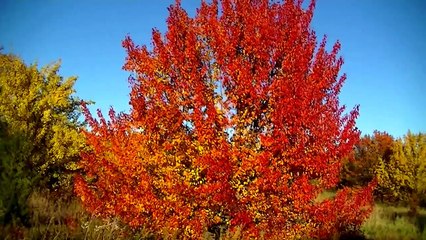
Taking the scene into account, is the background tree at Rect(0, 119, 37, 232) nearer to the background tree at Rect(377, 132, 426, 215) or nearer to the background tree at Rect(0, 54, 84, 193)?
the background tree at Rect(0, 54, 84, 193)

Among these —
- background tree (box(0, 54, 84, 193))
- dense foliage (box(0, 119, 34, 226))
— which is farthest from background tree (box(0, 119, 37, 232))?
background tree (box(0, 54, 84, 193))

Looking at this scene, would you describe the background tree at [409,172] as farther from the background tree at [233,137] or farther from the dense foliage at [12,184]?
the dense foliage at [12,184]

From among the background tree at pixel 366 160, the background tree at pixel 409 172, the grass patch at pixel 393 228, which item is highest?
the background tree at pixel 366 160

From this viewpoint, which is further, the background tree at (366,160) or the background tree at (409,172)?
the background tree at (366,160)

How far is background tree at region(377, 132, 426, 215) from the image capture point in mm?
19766

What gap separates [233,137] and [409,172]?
16055 millimetres

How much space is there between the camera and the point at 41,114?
44.7 feet

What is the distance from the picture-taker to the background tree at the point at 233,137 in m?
7.79

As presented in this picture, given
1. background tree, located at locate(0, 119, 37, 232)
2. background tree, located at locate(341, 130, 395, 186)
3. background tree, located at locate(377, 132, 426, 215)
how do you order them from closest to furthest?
background tree, located at locate(0, 119, 37, 232)
background tree, located at locate(377, 132, 426, 215)
background tree, located at locate(341, 130, 395, 186)

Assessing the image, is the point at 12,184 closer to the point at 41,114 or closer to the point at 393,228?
the point at 41,114

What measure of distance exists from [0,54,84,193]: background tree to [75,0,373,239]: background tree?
5444 mm

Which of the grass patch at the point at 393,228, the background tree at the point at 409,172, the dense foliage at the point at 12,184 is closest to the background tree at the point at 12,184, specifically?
the dense foliage at the point at 12,184

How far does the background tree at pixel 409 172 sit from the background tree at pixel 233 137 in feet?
45.9

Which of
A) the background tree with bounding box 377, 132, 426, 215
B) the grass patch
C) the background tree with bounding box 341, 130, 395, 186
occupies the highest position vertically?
the background tree with bounding box 341, 130, 395, 186
